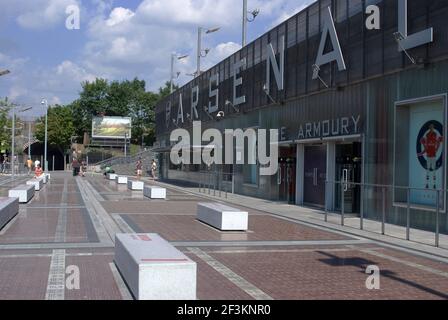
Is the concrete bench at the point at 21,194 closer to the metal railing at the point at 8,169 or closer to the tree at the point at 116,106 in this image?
the metal railing at the point at 8,169

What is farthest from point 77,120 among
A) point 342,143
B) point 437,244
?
point 437,244

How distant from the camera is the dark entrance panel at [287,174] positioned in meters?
25.0

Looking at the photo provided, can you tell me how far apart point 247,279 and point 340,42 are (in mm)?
13478

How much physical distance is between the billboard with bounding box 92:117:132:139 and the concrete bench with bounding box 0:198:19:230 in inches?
2892

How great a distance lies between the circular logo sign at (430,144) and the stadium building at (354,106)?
28 mm

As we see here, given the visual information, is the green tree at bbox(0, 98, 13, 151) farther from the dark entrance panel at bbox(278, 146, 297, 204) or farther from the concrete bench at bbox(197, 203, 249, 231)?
the concrete bench at bbox(197, 203, 249, 231)

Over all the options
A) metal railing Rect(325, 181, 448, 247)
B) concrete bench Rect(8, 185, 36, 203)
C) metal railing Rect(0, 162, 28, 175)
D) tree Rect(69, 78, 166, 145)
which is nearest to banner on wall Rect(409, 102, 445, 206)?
metal railing Rect(325, 181, 448, 247)

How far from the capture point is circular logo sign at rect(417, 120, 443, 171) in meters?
15.5

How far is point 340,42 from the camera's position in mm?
20203

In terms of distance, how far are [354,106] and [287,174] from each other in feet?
21.9

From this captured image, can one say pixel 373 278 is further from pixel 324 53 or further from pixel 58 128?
pixel 58 128

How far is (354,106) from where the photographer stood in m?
19.5
